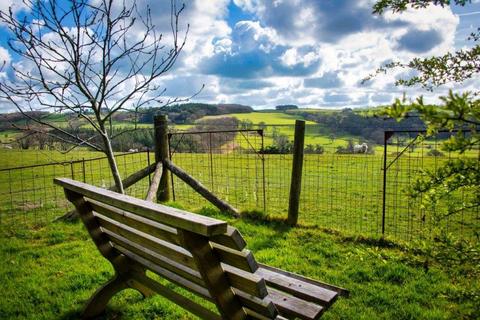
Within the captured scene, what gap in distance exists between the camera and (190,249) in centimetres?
208

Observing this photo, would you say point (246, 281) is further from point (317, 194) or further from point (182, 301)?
point (317, 194)

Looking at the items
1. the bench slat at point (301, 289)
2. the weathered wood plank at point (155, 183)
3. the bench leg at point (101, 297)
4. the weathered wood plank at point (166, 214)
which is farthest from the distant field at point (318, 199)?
the weathered wood plank at point (166, 214)

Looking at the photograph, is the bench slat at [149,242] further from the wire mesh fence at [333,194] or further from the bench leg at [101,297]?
the wire mesh fence at [333,194]

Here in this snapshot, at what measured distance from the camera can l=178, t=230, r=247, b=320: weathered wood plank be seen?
6.82ft

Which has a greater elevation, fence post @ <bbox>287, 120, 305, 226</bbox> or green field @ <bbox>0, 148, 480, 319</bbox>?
fence post @ <bbox>287, 120, 305, 226</bbox>

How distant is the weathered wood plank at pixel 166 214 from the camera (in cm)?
188

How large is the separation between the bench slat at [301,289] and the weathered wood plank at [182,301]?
0.53m

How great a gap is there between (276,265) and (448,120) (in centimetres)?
385

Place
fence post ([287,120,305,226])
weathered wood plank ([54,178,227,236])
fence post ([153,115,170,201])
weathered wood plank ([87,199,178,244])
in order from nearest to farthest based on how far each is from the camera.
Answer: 1. weathered wood plank ([54,178,227,236])
2. weathered wood plank ([87,199,178,244])
3. fence post ([287,120,305,226])
4. fence post ([153,115,170,201])

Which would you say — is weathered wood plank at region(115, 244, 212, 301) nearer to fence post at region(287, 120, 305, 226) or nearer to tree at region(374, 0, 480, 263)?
tree at region(374, 0, 480, 263)

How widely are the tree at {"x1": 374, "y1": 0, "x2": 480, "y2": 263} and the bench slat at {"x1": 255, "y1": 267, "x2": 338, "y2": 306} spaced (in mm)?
936

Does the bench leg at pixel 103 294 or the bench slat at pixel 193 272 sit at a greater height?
the bench slat at pixel 193 272

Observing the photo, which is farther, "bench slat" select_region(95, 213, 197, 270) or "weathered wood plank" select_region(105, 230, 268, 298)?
"bench slat" select_region(95, 213, 197, 270)

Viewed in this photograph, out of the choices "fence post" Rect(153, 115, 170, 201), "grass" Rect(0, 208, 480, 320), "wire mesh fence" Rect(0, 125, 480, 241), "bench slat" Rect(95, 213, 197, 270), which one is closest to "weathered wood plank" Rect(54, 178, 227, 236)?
"bench slat" Rect(95, 213, 197, 270)
